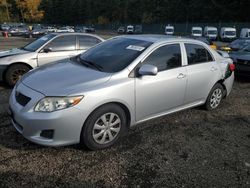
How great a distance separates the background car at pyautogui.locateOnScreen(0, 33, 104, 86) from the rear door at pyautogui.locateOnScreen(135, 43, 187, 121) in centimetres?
403

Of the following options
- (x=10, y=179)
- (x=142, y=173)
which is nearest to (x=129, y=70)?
(x=142, y=173)

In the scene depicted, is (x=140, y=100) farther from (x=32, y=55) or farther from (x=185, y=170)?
(x=32, y=55)

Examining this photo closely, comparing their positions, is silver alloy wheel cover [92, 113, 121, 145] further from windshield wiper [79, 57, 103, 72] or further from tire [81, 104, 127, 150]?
windshield wiper [79, 57, 103, 72]

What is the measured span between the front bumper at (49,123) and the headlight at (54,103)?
0.17 ft

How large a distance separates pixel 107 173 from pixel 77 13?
11375 cm

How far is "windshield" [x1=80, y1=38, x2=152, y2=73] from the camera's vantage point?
15.4ft

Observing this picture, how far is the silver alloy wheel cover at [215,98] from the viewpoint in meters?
6.25

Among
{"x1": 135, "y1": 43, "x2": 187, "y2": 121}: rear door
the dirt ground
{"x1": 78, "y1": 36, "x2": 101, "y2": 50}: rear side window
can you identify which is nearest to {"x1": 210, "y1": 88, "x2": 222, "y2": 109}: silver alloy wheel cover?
the dirt ground

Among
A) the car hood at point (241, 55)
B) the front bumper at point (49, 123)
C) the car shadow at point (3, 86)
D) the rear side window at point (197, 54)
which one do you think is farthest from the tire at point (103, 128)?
the car hood at point (241, 55)

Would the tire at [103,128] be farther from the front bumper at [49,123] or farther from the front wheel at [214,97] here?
the front wheel at [214,97]

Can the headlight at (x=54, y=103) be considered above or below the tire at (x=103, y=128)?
above

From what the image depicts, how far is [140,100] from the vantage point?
4645mm

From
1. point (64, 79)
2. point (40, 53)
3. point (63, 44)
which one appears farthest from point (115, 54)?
point (63, 44)

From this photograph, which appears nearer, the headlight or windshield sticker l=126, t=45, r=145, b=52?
the headlight
